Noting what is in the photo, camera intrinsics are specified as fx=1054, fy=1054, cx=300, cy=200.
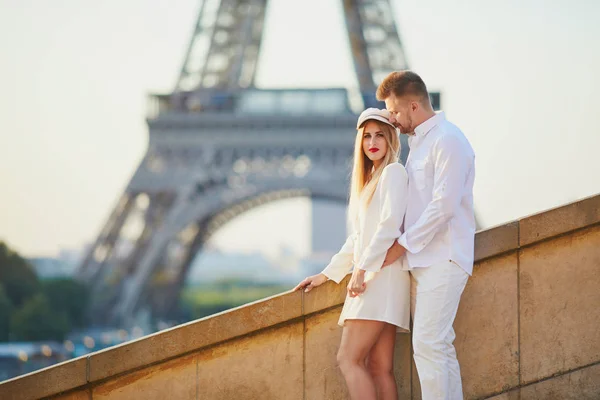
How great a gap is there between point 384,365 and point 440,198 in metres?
1.06

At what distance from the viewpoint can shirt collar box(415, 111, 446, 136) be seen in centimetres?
555

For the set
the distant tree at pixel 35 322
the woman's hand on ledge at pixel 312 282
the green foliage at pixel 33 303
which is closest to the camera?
the woman's hand on ledge at pixel 312 282

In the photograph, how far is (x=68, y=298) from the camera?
4356cm

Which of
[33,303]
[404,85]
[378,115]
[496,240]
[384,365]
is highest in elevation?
[404,85]

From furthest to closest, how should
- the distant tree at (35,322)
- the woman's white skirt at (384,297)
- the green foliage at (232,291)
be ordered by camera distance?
the green foliage at (232,291) → the distant tree at (35,322) → the woman's white skirt at (384,297)

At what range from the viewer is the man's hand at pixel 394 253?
5516 mm

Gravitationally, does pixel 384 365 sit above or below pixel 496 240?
below

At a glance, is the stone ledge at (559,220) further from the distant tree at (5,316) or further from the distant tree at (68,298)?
the distant tree at (5,316)

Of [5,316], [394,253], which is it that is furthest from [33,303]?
[394,253]

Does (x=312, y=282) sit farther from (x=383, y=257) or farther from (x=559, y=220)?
(x=559, y=220)

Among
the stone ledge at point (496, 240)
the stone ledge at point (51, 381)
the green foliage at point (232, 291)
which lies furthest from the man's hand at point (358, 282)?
the green foliage at point (232, 291)

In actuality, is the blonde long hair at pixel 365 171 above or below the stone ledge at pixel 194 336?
above

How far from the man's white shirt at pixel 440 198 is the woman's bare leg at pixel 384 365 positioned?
497mm

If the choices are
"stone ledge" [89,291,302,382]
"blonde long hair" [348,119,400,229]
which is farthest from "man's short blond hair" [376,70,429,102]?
"stone ledge" [89,291,302,382]
